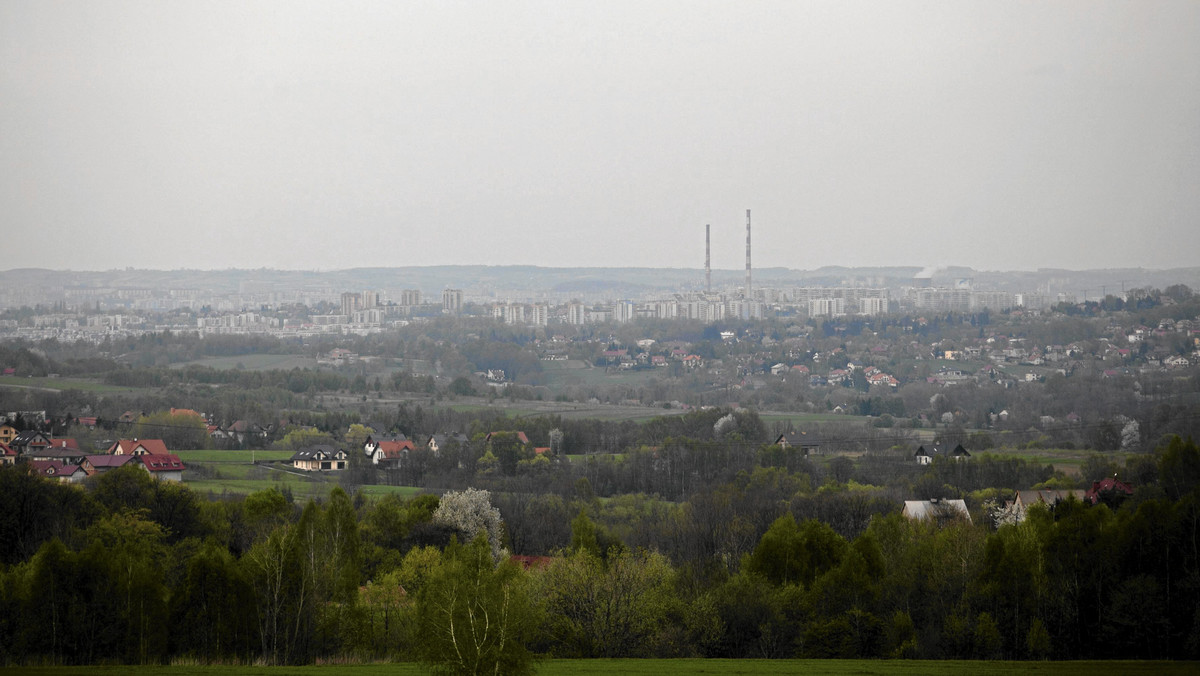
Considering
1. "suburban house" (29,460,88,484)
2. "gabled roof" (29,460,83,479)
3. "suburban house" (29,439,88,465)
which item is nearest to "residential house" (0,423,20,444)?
"suburban house" (29,439,88,465)

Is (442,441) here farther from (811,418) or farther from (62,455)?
(811,418)

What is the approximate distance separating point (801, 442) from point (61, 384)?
41.8 m

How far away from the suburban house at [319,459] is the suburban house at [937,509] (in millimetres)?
26326

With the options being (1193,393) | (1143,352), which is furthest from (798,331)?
(1193,393)

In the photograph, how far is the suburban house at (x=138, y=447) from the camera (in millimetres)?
43812

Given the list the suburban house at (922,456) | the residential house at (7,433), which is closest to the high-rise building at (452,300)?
the suburban house at (922,456)

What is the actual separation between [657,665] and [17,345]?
66478mm

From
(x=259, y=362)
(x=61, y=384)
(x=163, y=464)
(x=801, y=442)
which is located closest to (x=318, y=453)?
(x=163, y=464)

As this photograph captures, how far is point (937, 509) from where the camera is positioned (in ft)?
116

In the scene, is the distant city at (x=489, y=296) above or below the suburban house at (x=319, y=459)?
above

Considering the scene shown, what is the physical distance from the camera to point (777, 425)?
63.8m

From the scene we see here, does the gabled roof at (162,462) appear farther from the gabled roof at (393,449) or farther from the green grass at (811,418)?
the green grass at (811,418)

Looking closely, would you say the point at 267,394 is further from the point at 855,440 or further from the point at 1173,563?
the point at 1173,563

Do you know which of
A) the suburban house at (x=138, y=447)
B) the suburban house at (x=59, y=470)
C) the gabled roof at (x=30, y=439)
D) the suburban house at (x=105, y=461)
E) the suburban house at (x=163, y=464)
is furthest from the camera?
the suburban house at (x=138, y=447)
